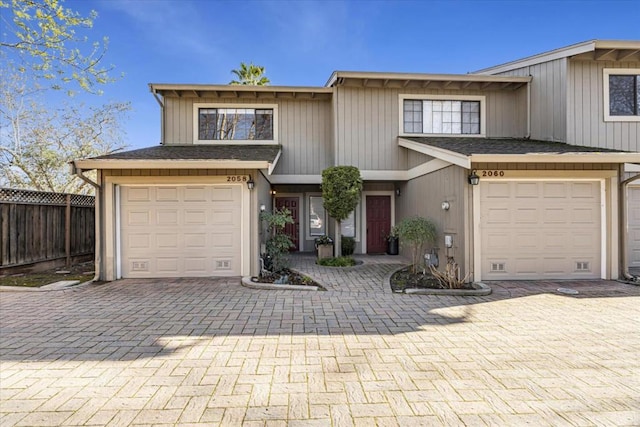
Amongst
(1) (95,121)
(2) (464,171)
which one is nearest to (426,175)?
(2) (464,171)

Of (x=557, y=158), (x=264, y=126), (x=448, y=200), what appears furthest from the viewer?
(x=264, y=126)

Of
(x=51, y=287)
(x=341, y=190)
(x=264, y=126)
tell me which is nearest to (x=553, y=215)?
(x=341, y=190)

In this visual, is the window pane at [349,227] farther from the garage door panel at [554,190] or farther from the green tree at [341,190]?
the garage door panel at [554,190]

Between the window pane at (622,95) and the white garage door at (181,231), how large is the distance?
33.9 feet

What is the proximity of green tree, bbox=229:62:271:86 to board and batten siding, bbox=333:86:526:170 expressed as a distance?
12569mm

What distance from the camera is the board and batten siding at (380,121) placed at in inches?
410

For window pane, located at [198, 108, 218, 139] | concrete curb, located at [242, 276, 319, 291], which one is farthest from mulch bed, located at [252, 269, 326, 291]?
window pane, located at [198, 108, 218, 139]

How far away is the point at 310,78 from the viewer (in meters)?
18.1

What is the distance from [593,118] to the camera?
355 inches

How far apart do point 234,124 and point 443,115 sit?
268 inches

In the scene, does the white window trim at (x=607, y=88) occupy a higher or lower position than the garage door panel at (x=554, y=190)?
higher

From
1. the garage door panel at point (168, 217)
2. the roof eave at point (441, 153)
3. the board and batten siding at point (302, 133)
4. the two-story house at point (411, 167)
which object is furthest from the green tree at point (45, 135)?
the roof eave at point (441, 153)

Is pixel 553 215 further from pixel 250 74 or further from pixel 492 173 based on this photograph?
pixel 250 74

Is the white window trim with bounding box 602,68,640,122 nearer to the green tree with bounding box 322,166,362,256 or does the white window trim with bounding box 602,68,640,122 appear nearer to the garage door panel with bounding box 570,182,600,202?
the garage door panel with bounding box 570,182,600,202
